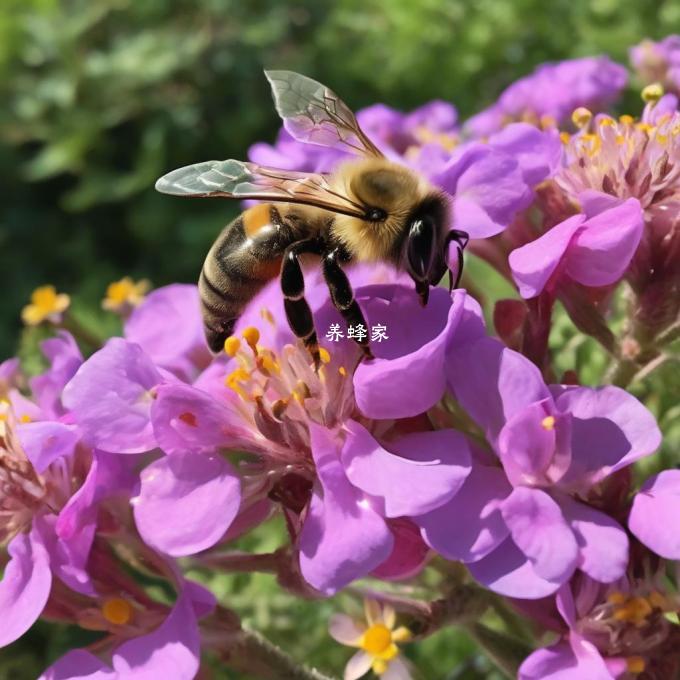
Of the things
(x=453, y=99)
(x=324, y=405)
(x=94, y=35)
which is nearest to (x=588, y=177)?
(x=324, y=405)

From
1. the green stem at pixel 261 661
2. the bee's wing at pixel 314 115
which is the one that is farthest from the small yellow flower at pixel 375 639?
the bee's wing at pixel 314 115

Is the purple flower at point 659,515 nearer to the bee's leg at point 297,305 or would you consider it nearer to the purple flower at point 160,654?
the bee's leg at point 297,305

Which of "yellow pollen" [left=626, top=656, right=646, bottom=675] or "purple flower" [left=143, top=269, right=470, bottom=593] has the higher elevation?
"purple flower" [left=143, top=269, right=470, bottom=593]

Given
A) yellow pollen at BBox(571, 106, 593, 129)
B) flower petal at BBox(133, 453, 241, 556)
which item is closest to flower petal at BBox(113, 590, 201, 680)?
flower petal at BBox(133, 453, 241, 556)

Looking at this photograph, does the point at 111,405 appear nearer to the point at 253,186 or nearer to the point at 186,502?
Result: the point at 186,502

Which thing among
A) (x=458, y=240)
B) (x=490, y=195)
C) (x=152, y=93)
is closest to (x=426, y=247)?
(x=458, y=240)

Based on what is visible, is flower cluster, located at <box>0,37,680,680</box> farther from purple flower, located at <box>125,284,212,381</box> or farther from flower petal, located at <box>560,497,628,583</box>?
purple flower, located at <box>125,284,212,381</box>

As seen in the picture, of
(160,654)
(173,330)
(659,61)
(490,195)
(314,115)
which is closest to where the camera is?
(160,654)
